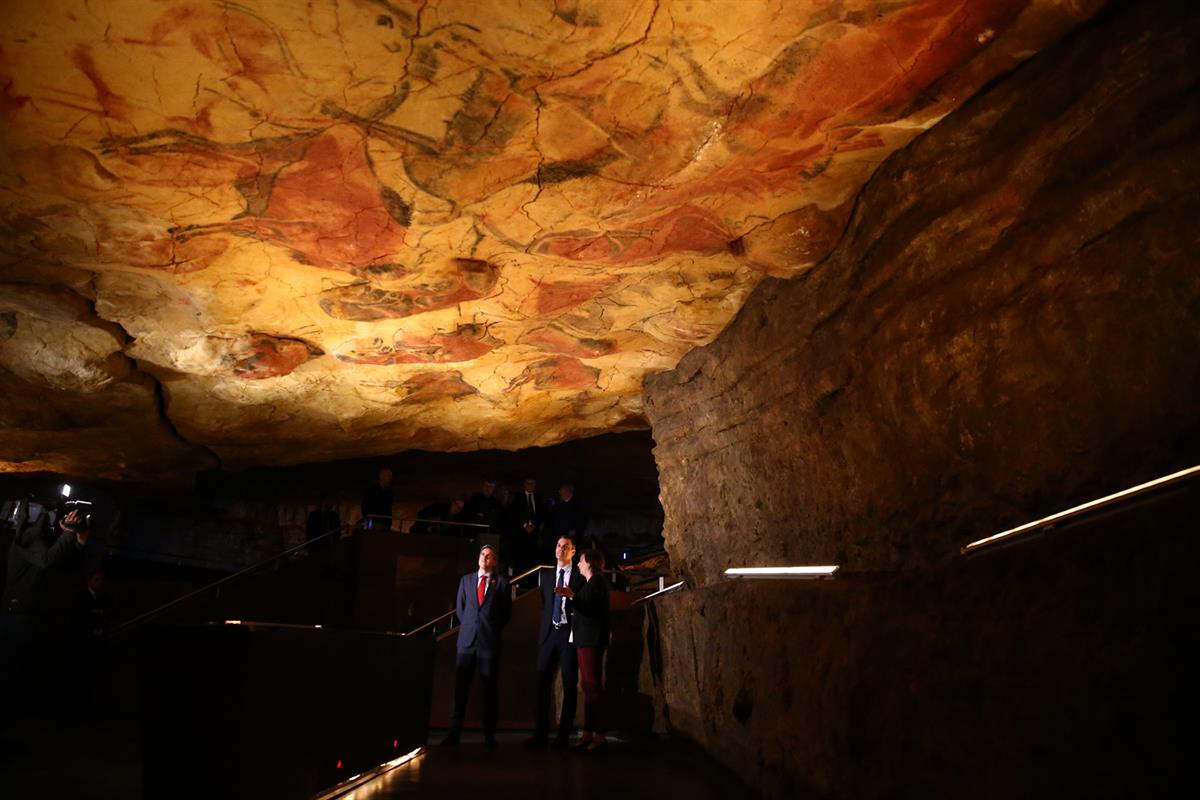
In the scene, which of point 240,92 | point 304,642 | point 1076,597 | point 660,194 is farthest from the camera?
point 660,194

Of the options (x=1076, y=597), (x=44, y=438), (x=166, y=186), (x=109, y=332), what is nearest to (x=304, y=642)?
(x=1076, y=597)

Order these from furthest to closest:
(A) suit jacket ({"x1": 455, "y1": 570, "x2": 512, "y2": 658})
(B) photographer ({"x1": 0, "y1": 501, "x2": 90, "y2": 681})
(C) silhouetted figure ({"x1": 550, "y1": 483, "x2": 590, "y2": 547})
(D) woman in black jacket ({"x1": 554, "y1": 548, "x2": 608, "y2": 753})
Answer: (C) silhouetted figure ({"x1": 550, "y1": 483, "x2": 590, "y2": 547})
(B) photographer ({"x1": 0, "y1": 501, "x2": 90, "y2": 681})
(A) suit jacket ({"x1": 455, "y1": 570, "x2": 512, "y2": 658})
(D) woman in black jacket ({"x1": 554, "y1": 548, "x2": 608, "y2": 753})

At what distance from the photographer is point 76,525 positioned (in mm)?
5562

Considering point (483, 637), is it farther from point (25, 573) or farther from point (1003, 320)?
point (1003, 320)

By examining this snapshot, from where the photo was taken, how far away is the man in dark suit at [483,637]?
5023 millimetres

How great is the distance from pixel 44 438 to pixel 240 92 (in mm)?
6480

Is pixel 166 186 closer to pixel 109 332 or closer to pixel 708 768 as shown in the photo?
pixel 109 332

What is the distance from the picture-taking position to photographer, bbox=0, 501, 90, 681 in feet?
17.5

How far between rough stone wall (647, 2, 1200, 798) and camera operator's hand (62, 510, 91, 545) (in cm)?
440

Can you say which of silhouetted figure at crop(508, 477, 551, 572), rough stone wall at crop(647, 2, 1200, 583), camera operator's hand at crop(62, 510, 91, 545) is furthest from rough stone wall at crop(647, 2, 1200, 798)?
camera operator's hand at crop(62, 510, 91, 545)

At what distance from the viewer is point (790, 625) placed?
324 centimetres

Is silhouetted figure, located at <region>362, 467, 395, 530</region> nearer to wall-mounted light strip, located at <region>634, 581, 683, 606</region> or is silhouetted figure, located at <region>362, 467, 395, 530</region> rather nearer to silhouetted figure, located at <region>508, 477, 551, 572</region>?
silhouetted figure, located at <region>508, 477, 551, 572</region>

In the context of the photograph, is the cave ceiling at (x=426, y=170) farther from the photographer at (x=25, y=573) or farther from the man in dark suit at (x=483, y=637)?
the man in dark suit at (x=483, y=637)

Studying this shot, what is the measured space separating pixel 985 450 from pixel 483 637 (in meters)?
3.37
